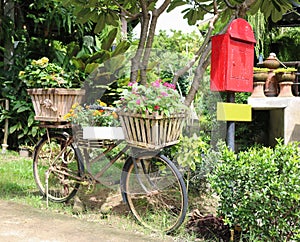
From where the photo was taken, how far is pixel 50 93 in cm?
368

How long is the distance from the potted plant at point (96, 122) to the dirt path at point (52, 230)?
0.72 m

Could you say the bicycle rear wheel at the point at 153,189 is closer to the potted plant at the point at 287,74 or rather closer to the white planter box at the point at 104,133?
the white planter box at the point at 104,133

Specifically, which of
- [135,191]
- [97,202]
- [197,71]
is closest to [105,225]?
[135,191]

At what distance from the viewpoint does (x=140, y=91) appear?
306cm

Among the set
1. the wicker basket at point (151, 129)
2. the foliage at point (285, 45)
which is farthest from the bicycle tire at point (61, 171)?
the foliage at point (285, 45)

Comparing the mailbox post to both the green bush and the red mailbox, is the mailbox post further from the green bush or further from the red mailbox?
the green bush

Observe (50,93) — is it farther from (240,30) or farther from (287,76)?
(287,76)

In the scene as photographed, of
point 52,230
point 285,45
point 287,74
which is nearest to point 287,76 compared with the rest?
point 287,74

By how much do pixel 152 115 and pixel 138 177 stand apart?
672mm

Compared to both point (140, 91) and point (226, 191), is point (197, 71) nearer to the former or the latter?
point (140, 91)

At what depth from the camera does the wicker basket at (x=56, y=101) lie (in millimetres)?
3664

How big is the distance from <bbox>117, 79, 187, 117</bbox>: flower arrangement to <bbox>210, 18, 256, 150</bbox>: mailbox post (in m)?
0.36

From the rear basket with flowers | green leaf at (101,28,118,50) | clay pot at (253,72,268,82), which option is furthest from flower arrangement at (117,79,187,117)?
clay pot at (253,72,268,82)

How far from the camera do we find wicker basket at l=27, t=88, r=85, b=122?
3.66 metres
